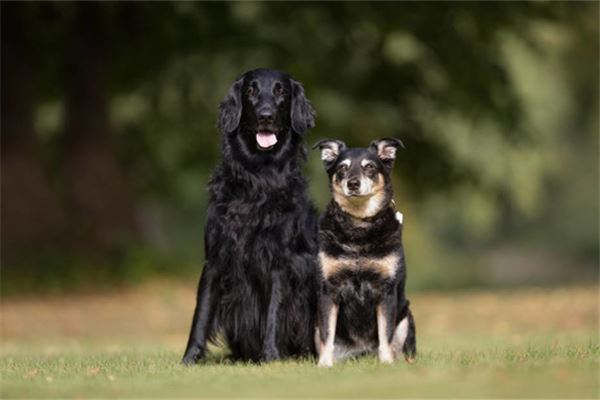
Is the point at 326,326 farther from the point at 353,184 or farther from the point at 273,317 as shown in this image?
the point at 353,184

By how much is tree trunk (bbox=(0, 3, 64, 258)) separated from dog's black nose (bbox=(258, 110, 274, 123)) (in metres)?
11.4

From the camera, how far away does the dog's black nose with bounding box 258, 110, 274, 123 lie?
8.48m

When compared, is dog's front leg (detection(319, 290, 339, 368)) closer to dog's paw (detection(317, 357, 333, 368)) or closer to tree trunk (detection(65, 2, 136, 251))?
dog's paw (detection(317, 357, 333, 368))

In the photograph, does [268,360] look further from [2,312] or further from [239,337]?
[2,312]

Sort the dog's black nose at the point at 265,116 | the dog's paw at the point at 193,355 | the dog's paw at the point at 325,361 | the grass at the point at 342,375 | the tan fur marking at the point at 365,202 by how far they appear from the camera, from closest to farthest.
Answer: the grass at the point at 342,375, the dog's paw at the point at 325,361, the tan fur marking at the point at 365,202, the dog's black nose at the point at 265,116, the dog's paw at the point at 193,355

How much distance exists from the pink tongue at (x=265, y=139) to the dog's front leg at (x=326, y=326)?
1.19 meters

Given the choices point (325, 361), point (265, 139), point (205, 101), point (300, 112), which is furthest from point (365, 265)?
point (205, 101)

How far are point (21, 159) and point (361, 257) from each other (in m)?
12.5

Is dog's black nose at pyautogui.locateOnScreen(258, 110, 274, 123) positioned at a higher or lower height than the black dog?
higher

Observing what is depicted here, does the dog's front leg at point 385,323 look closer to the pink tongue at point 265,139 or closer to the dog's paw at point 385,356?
the dog's paw at point 385,356

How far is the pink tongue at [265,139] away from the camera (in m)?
8.58

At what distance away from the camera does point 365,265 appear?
26.5 ft

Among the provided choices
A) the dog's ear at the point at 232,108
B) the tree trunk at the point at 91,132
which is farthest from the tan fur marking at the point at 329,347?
the tree trunk at the point at 91,132

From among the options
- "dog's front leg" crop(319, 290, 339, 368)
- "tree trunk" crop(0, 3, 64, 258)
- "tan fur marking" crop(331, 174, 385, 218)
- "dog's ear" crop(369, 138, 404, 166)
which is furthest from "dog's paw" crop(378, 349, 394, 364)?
"tree trunk" crop(0, 3, 64, 258)
